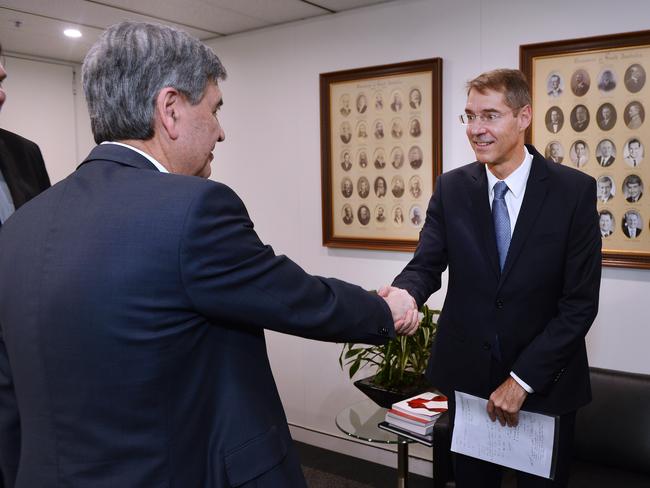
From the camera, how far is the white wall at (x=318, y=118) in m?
2.89

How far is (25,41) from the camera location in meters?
4.09

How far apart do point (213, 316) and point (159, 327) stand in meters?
0.09

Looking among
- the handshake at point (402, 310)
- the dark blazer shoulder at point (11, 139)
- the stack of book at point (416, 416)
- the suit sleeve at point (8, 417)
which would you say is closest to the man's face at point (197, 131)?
the suit sleeve at point (8, 417)

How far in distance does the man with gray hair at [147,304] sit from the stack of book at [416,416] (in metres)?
1.49

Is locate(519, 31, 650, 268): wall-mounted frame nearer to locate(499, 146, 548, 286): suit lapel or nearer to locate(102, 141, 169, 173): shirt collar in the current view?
locate(499, 146, 548, 286): suit lapel

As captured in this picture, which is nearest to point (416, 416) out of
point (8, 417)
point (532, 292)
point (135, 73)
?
point (532, 292)

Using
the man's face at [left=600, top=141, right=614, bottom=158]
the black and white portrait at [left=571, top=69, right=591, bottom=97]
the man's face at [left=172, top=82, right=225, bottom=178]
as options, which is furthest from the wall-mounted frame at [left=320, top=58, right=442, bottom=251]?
the man's face at [left=172, top=82, right=225, bottom=178]

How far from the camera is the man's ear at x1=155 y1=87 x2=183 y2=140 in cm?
115

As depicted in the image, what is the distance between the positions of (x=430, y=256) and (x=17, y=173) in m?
1.43

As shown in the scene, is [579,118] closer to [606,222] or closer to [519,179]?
[606,222]

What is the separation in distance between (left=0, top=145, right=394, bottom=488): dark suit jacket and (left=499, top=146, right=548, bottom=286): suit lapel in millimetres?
997

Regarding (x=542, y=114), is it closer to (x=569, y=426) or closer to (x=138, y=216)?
(x=569, y=426)

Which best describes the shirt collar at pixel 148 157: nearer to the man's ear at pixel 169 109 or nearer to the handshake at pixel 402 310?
the man's ear at pixel 169 109

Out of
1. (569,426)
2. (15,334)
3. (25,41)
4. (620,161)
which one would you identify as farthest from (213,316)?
(25,41)
